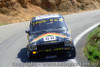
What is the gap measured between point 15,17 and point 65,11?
1090 cm

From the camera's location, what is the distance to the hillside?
33381 mm

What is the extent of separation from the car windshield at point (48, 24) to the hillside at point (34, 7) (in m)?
20.3

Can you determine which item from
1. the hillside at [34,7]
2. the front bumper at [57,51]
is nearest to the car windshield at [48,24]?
the front bumper at [57,51]

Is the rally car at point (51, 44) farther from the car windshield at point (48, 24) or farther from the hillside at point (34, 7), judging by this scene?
the hillside at point (34, 7)

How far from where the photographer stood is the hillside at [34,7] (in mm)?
33381

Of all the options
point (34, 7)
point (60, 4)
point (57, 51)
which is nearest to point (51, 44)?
point (57, 51)

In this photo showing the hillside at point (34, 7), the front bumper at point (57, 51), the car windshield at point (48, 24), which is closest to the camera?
the front bumper at point (57, 51)

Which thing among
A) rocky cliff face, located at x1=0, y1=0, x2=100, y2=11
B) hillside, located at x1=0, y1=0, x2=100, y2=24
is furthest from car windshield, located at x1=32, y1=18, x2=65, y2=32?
rocky cliff face, located at x1=0, y1=0, x2=100, y2=11

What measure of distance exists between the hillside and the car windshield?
2034 centimetres

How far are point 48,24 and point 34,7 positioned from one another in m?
29.2

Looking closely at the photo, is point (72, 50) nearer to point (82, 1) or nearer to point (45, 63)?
point (45, 63)

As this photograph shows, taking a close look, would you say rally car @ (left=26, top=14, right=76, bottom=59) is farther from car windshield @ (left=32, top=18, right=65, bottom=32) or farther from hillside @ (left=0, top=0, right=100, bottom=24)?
hillside @ (left=0, top=0, right=100, bottom=24)

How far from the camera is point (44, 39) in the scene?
8.92m

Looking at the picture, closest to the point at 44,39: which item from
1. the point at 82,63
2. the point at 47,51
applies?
the point at 47,51
